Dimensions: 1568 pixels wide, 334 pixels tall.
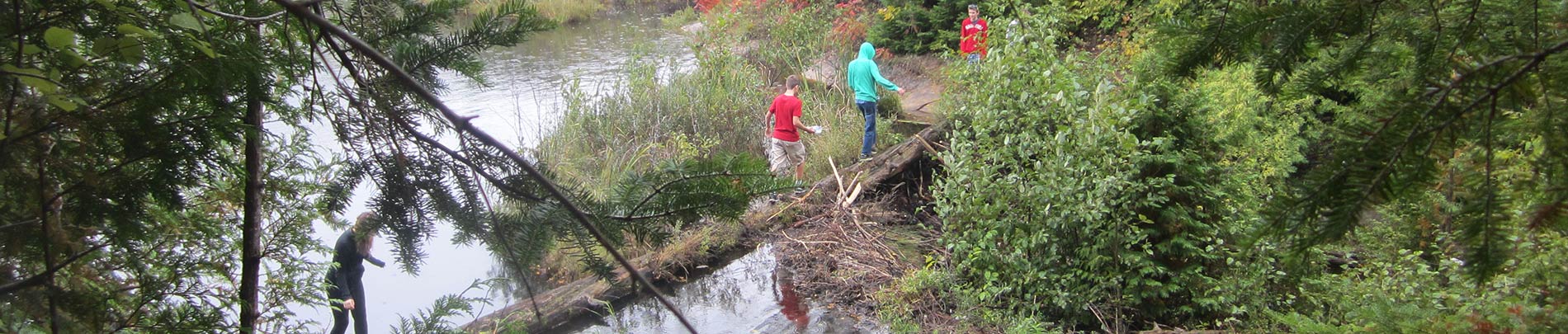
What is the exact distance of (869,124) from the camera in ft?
34.0

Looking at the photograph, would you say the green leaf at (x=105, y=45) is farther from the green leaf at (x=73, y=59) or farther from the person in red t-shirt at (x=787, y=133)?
the person in red t-shirt at (x=787, y=133)

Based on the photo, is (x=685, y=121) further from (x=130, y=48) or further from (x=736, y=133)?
(x=130, y=48)

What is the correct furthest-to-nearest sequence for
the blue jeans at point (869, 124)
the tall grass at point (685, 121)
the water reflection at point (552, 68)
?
1. the water reflection at point (552, 68)
2. the blue jeans at point (869, 124)
3. the tall grass at point (685, 121)

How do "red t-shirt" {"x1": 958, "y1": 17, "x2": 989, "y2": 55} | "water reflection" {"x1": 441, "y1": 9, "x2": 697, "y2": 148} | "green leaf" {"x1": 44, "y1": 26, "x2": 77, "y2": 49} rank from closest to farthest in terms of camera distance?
"green leaf" {"x1": 44, "y1": 26, "x2": 77, "y2": 49}
"red t-shirt" {"x1": 958, "y1": 17, "x2": 989, "y2": 55}
"water reflection" {"x1": 441, "y1": 9, "x2": 697, "y2": 148}

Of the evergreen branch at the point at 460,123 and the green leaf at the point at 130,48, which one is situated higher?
the green leaf at the point at 130,48

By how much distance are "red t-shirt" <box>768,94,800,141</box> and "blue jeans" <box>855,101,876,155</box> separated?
47.2 inches

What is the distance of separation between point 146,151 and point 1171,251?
4671 mm

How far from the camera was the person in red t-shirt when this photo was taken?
9.21m

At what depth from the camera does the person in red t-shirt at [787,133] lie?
9.21 meters

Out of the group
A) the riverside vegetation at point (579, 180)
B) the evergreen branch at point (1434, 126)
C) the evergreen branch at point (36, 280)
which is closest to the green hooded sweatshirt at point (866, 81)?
the riverside vegetation at point (579, 180)

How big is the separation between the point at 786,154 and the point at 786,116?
19.4 inches

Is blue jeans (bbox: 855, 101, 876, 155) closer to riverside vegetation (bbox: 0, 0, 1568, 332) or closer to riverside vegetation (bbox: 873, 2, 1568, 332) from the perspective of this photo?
riverside vegetation (bbox: 873, 2, 1568, 332)

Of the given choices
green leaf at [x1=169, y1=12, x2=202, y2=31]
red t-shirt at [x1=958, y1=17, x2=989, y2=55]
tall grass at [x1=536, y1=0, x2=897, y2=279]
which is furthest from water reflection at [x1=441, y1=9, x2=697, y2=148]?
green leaf at [x1=169, y1=12, x2=202, y2=31]

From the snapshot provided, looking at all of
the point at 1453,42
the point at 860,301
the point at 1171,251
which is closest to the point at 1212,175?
the point at 1171,251
